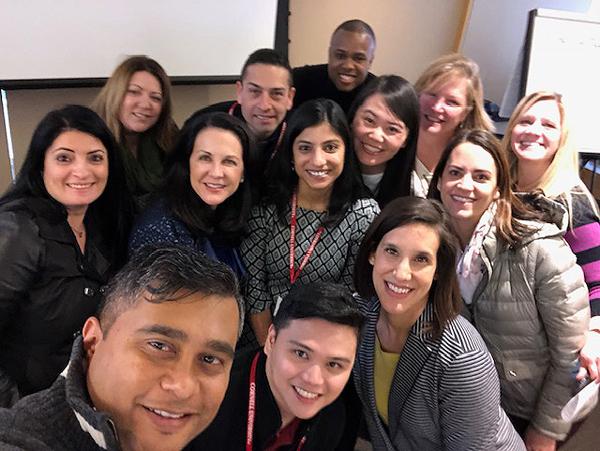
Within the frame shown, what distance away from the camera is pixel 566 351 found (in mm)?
1766

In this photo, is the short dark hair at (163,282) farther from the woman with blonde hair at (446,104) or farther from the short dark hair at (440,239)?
the woman with blonde hair at (446,104)

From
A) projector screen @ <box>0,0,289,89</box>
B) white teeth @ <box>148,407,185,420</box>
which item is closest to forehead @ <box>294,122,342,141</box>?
white teeth @ <box>148,407,185,420</box>

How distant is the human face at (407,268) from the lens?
1556mm

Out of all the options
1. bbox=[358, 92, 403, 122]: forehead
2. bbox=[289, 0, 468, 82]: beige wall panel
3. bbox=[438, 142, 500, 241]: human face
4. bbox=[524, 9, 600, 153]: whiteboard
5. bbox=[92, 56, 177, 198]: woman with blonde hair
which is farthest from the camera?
bbox=[289, 0, 468, 82]: beige wall panel

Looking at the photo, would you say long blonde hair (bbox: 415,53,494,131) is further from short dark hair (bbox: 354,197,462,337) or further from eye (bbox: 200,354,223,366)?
eye (bbox: 200,354,223,366)

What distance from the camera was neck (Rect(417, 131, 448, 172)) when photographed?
8.40ft

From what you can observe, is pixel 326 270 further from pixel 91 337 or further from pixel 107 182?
pixel 91 337

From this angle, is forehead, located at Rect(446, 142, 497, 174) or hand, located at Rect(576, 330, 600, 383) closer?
hand, located at Rect(576, 330, 600, 383)

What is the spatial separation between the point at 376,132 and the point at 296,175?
40 centimetres

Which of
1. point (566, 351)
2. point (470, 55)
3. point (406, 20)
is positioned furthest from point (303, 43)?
point (566, 351)

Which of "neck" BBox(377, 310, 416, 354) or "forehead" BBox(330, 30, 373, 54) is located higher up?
"forehead" BBox(330, 30, 373, 54)

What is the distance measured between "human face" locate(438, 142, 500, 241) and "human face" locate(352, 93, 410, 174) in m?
0.30

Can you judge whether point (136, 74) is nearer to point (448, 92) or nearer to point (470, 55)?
point (448, 92)

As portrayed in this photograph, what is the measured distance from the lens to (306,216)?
1.95 metres
